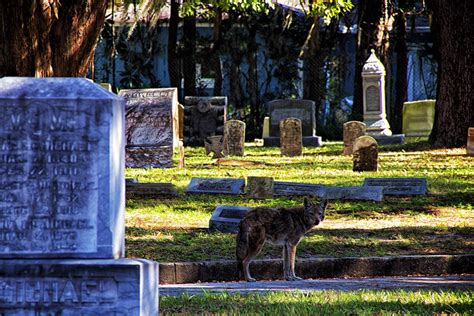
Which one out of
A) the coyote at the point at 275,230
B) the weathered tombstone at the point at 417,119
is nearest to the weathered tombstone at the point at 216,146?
the weathered tombstone at the point at 417,119

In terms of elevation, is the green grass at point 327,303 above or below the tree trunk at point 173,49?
below

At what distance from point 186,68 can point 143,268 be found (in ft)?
125

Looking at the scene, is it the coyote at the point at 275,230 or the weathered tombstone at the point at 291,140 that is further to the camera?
the weathered tombstone at the point at 291,140

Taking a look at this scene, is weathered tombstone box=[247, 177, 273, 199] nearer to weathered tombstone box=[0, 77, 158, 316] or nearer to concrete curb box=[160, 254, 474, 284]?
concrete curb box=[160, 254, 474, 284]

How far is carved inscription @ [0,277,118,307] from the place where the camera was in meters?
7.05

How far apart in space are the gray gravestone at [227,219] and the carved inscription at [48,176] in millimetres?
7214

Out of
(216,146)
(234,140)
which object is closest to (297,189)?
(216,146)

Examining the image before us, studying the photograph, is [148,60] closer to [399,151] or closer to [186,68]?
[186,68]

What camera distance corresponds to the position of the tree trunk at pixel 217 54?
44.2 meters

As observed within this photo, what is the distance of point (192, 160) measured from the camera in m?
27.0

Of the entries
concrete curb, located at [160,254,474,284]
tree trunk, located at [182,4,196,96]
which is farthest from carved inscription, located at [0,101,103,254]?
tree trunk, located at [182,4,196,96]

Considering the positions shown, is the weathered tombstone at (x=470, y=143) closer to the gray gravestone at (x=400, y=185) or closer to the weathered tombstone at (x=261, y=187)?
the gray gravestone at (x=400, y=185)

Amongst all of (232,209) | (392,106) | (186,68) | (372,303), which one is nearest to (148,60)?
(186,68)

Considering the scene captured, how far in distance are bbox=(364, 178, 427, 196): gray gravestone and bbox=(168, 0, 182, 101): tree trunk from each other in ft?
84.5
